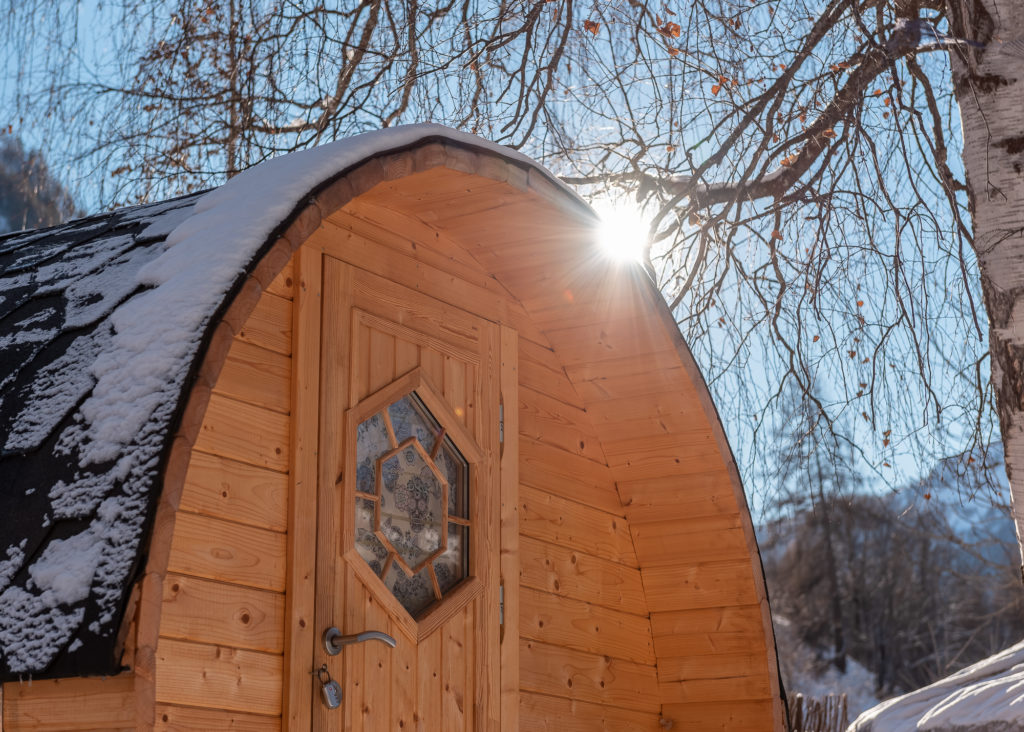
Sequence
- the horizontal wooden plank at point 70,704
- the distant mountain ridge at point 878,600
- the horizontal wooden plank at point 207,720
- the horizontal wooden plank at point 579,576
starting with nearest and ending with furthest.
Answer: the horizontal wooden plank at point 70,704 → the horizontal wooden plank at point 207,720 → the horizontal wooden plank at point 579,576 → the distant mountain ridge at point 878,600

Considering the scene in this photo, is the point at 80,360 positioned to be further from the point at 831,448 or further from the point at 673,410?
the point at 831,448

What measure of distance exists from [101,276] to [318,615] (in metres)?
1.20

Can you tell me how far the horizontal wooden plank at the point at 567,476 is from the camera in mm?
4949

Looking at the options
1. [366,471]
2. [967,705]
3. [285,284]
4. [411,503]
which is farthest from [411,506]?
[967,705]

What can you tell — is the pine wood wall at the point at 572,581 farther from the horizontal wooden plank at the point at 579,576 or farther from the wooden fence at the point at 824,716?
the wooden fence at the point at 824,716

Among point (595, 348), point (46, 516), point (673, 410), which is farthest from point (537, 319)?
point (46, 516)

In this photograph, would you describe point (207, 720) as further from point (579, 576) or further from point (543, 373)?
point (543, 373)

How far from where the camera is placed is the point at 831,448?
232 inches

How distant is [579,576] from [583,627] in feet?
0.68

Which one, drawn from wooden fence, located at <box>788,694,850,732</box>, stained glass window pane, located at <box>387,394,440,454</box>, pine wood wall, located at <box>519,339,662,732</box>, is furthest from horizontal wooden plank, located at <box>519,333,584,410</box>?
wooden fence, located at <box>788,694,850,732</box>

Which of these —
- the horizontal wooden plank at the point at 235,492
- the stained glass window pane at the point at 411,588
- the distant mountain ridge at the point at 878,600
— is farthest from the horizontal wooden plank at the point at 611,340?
the distant mountain ridge at the point at 878,600

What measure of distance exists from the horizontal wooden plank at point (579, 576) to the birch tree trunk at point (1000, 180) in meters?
1.58

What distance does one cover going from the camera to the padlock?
12.0ft

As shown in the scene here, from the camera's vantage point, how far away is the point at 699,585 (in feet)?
16.8
